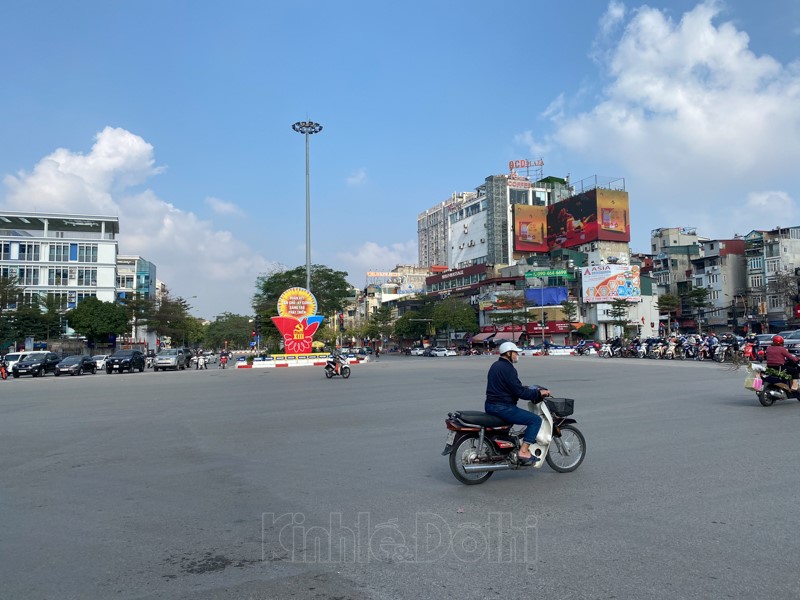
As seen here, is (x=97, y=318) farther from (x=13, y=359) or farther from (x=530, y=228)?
(x=530, y=228)

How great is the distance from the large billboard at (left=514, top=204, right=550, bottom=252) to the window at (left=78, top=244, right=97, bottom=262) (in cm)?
5650

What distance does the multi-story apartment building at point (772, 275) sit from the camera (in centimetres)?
6600

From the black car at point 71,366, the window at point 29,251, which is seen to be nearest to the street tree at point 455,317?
the window at point 29,251

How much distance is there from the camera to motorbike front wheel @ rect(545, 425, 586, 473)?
7.13m

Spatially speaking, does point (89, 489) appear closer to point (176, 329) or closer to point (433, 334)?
point (176, 329)

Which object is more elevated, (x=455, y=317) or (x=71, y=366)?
(x=455, y=317)

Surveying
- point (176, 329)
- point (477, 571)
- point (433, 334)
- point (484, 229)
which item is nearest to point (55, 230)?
point (176, 329)

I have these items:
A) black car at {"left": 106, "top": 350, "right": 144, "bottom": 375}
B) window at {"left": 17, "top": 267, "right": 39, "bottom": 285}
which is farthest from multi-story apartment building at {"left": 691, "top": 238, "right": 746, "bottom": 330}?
window at {"left": 17, "top": 267, "right": 39, "bottom": 285}

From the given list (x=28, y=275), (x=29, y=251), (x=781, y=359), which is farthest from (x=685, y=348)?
(x=29, y=251)

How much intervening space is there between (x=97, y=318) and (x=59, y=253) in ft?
36.3

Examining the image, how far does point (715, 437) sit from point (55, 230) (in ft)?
245

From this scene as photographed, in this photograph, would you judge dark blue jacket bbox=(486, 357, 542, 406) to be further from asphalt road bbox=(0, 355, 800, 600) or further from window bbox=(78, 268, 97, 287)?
window bbox=(78, 268, 97, 287)

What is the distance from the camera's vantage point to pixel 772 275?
73.2 m

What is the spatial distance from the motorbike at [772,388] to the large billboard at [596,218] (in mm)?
73107
